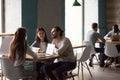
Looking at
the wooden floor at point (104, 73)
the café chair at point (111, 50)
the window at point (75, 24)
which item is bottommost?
the wooden floor at point (104, 73)

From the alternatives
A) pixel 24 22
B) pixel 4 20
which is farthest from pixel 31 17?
pixel 4 20

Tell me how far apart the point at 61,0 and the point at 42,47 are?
94.6 inches

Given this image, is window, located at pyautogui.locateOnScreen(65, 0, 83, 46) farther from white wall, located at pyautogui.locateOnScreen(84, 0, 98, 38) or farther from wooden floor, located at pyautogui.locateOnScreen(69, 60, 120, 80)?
wooden floor, located at pyautogui.locateOnScreen(69, 60, 120, 80)

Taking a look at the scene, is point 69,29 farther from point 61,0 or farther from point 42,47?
point 42,47

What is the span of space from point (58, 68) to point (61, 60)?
0.18 metres

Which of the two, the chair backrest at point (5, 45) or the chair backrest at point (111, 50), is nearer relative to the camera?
the chair backrest at point (5, 45)

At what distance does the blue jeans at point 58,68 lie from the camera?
17.9 ft

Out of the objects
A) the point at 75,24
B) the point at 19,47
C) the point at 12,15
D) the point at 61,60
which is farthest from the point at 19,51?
the point at 75,24

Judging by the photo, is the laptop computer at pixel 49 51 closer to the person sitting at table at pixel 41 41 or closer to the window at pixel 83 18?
the person sitting at table at pixel 41 41

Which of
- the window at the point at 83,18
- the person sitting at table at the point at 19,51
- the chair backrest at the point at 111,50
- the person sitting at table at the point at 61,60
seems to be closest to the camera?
the person sitting at table at the point at 19,51

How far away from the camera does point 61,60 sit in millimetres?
5574

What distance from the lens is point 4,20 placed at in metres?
7.64

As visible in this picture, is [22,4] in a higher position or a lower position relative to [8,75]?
higher

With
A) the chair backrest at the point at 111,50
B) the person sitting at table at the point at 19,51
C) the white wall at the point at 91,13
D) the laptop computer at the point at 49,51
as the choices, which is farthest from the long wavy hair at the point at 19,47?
the white wall at the point at 91,13
